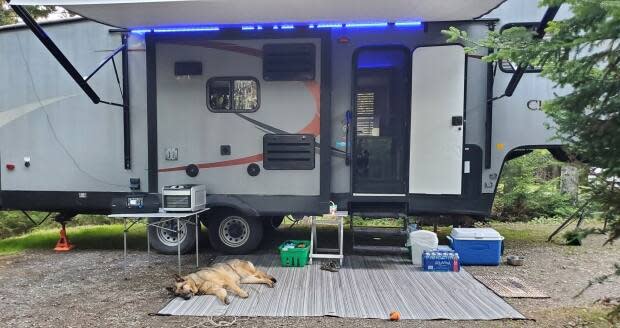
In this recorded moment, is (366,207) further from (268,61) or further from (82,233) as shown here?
(82,233)

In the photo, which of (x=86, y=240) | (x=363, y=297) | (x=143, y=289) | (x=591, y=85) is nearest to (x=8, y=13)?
(x=86, y=240)

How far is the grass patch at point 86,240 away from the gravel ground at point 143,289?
400 mm

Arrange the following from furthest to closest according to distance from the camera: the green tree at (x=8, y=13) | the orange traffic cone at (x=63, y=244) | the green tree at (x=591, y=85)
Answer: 1. the green tree at (x=8, y=13)
2. the orange traffic cone at (x=63, y=244)
3. the green tree at (x=591, y=85)

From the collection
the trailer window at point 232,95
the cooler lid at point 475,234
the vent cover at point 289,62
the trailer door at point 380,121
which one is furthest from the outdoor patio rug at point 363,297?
the vent cover at point 289,62

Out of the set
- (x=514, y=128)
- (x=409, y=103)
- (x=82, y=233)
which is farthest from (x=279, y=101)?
(x=82, y=233)

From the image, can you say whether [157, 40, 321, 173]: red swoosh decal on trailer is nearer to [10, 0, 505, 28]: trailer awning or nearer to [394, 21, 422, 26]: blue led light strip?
[10, 0, 505, 28]: trailer awning

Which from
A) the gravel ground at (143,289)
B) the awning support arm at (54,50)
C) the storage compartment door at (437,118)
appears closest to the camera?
the gravel ground at (143,289)

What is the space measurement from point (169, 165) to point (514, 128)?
4.20 m

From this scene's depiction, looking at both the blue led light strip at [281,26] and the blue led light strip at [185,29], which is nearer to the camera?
the blue led light strip at [281,26]

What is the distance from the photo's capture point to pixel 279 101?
527 centimetres

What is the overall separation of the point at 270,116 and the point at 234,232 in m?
1.54

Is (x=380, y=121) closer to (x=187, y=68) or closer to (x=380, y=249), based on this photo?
(x=380, y=249)

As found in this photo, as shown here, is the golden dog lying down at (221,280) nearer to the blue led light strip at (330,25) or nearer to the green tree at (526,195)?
the blue led light strip at (330,25)

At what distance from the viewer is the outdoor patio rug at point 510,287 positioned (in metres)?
4.15
